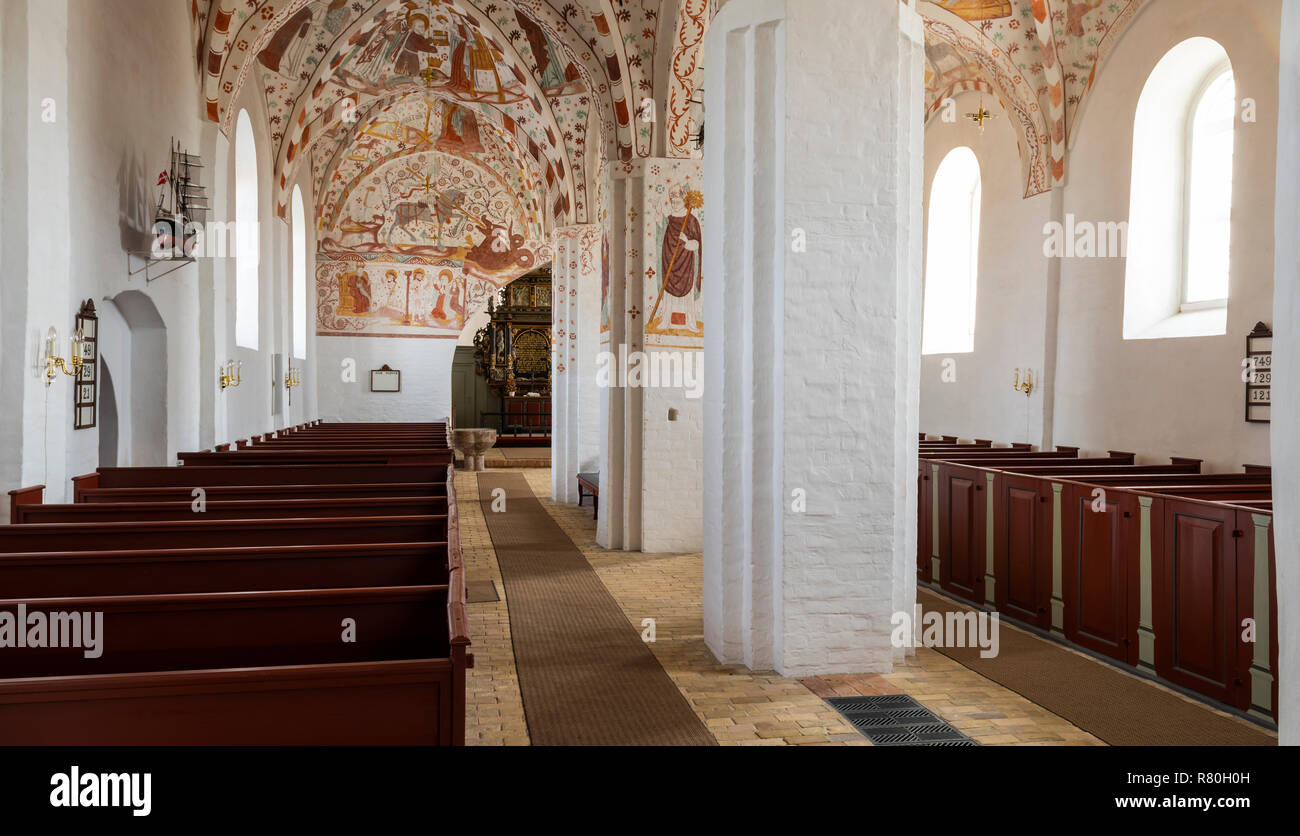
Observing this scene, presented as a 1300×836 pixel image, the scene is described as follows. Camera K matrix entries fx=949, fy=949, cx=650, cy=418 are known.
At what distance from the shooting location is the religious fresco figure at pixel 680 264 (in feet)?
34.4

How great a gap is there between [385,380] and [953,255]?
40.2ft

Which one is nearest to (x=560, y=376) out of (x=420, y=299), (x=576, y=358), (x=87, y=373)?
(x=576, y=358)

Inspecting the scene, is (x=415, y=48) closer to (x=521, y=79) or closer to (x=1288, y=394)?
(x=521, y=79)

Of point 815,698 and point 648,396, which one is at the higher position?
point 648,396

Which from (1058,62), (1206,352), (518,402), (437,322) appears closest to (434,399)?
(437,322)

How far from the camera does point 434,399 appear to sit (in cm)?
2089

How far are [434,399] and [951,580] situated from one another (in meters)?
14.7

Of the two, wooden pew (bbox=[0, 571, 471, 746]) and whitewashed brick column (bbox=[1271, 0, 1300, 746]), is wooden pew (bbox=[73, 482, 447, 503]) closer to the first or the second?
wooden pew (bbox=[0, 571, 471, 746])

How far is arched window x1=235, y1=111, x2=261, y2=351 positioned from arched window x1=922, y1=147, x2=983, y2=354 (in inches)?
379

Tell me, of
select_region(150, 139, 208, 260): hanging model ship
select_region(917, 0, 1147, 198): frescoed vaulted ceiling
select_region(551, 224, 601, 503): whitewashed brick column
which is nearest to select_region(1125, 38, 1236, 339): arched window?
select_region(917, 0, 1147, 198): frescoed vaulted ceiling

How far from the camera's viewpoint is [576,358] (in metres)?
14.2

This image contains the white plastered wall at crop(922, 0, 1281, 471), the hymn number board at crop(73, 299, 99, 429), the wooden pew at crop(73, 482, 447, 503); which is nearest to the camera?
the wooden pew at crop(73, 482, 447, 503)

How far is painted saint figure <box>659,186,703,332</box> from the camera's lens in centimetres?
1050

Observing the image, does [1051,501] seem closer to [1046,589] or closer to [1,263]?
[1046,589]
